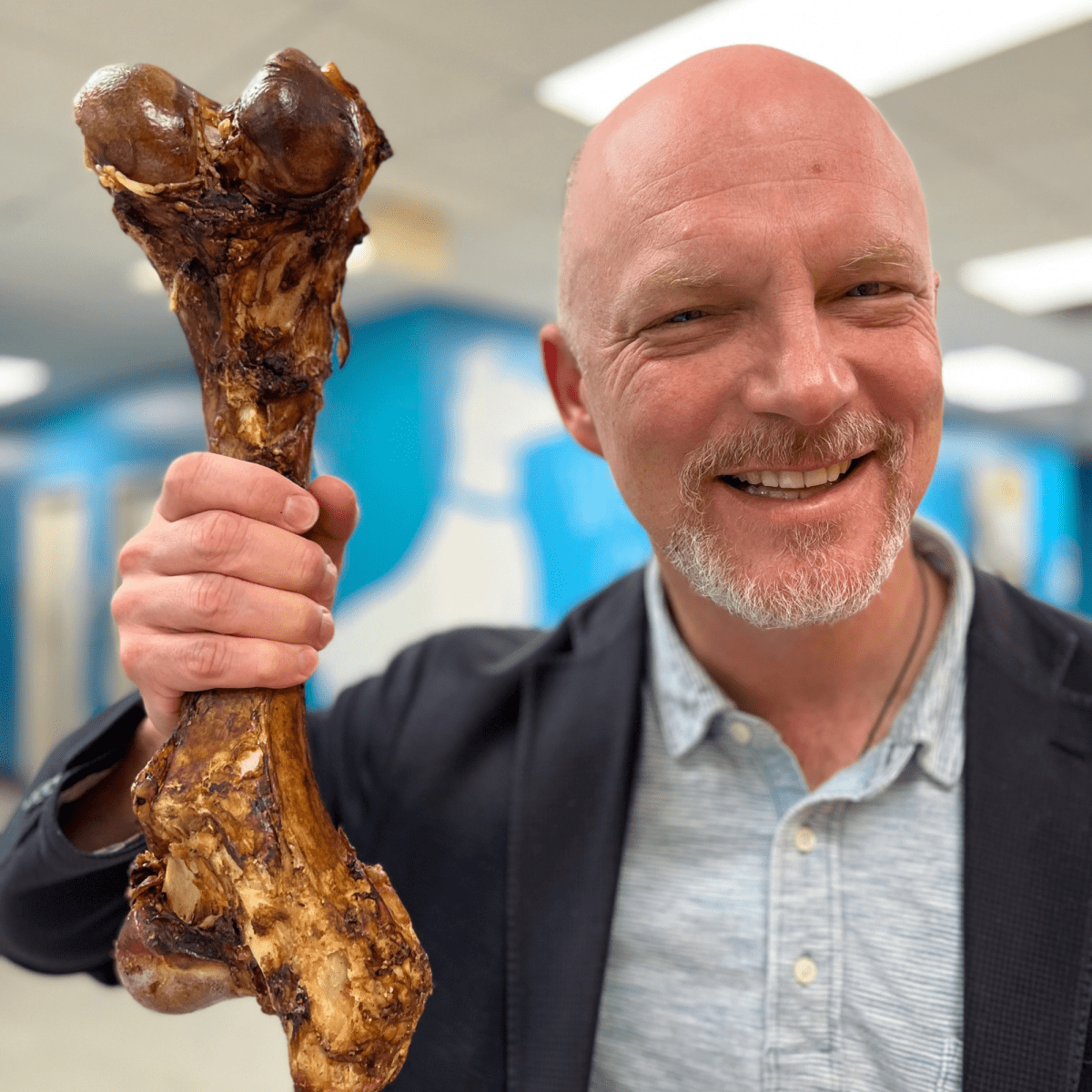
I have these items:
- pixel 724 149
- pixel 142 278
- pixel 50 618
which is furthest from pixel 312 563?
pixel 50 618

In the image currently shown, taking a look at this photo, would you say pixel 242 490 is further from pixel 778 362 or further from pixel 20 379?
pixel 20 379

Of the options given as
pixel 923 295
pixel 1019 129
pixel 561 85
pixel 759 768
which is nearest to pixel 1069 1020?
pixel 759 768

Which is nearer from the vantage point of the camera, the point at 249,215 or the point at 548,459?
the point at 249,215

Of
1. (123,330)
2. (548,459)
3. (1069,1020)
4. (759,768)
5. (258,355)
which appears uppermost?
(123,330)

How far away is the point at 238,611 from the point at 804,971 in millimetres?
663

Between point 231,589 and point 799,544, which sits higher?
point 799,544

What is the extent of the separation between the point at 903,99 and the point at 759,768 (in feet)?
9.28

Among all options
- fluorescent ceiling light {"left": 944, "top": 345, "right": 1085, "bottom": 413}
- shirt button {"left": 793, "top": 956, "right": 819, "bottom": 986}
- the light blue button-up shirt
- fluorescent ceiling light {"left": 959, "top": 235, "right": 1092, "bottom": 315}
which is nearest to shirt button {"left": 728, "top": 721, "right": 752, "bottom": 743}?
the light blue button-up shirt

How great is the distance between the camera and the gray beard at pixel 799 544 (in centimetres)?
87

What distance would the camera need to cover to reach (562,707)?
114cm

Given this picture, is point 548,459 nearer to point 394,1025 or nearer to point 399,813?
point 399,813

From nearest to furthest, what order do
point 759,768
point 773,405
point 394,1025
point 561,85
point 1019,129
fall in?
point 394,1025 < point 773,405 < point 759,768 < point 561,85 < point 1019,129

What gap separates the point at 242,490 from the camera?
2.19 feet

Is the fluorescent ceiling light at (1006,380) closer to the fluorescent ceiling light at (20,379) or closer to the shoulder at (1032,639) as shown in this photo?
the shoulder at (1032,639)
